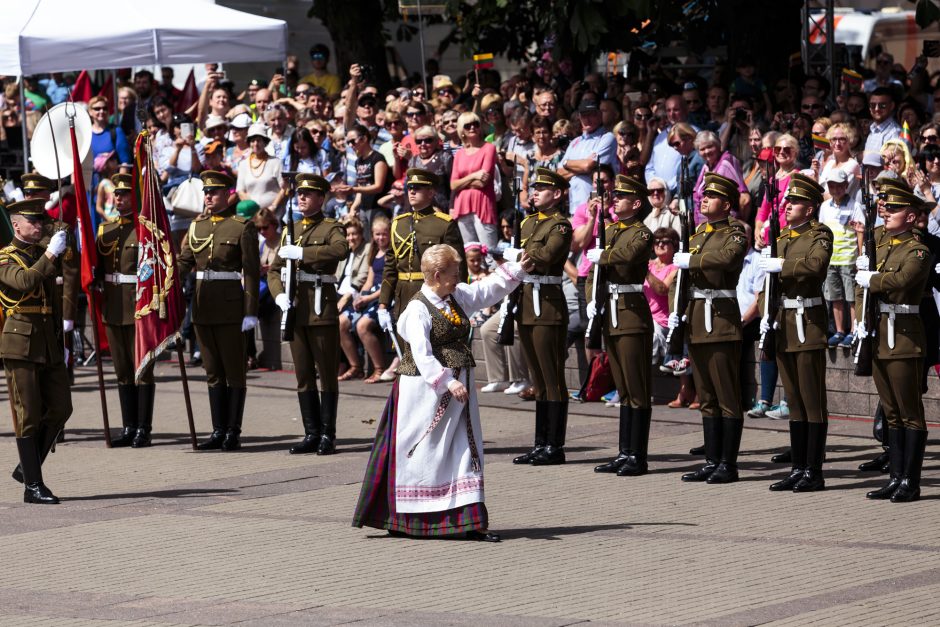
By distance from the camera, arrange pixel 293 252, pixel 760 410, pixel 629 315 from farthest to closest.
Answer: pixel 760 410, pixel 293 252, pixel 629 315

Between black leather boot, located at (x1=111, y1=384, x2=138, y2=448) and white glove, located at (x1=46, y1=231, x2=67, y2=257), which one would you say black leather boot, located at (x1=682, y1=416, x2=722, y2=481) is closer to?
white glove, located at (x1=46, y1=231, x2=67, y2=257)

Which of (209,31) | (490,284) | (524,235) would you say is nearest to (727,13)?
(209,31)

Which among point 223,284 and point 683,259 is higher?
point 683,259

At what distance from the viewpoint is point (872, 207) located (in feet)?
33.7

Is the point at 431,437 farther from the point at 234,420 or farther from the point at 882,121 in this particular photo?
the point at 882,121

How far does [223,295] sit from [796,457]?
4.42 meters

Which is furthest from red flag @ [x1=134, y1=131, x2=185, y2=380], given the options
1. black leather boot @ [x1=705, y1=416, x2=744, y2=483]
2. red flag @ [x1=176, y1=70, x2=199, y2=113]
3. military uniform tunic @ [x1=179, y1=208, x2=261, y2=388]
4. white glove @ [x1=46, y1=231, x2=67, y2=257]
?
red flag @ [x1=176, y1=70, x2=199, y2=113]

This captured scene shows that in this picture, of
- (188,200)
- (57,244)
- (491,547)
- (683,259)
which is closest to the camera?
(491,547)

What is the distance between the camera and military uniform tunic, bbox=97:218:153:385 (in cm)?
1292

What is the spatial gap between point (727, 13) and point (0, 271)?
29.9 ft

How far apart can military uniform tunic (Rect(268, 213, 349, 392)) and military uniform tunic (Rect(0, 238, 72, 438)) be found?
217cm

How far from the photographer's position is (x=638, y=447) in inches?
435

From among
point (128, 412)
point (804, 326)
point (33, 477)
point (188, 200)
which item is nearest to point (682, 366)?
point (804, 326)

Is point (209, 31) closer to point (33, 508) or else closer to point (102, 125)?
point (102, 125)
